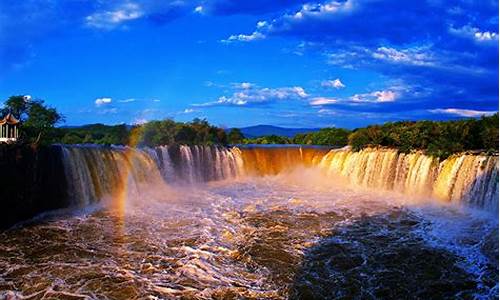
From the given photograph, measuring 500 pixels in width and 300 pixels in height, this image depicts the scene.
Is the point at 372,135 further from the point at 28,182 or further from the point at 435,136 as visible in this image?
the point at 28,182

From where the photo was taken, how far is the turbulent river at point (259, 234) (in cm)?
727

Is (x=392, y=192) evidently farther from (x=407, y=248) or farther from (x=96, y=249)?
(x=96, y=249)

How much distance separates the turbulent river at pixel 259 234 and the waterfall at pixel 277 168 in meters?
0.05

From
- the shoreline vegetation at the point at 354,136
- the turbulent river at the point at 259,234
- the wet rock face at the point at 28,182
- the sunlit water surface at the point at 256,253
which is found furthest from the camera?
the shoreline vegetation at the point at 354,136

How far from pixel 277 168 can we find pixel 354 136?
15.1 feet

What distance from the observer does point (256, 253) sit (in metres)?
9.15

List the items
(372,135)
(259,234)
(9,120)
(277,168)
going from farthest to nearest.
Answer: (277,168), (372,135), (9,120), (259,234)

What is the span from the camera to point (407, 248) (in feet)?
31.2

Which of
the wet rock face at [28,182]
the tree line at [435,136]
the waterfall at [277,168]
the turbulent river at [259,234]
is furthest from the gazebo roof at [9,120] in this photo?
the tree line at [435,136]

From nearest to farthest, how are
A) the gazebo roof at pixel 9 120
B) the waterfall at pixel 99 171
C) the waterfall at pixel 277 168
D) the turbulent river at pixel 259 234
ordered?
the turbulent river at pixel 259 234, the waterfall at pixel 277 168, the gazebo roof at pixel 9 120, the waterfall at pixel 99 171

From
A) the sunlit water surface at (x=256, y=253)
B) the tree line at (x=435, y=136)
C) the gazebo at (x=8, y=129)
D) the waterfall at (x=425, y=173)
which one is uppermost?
the gazebo at (x=8, y=129)

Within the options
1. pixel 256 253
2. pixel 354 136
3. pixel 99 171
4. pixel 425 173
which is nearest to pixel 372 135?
pixel 354 136

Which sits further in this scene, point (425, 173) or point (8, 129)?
point (425, 173)

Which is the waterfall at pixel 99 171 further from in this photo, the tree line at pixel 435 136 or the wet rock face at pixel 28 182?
the tree line at pixel 435 136
